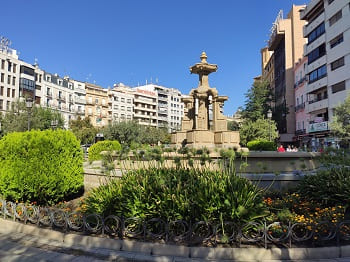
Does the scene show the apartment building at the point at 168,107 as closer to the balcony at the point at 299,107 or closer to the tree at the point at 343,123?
the balcony at the point at 299,107

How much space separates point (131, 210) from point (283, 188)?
4.41 metres

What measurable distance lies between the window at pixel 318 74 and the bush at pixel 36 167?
1519 inches

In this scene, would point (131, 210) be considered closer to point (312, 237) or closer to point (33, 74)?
point (312, 237)

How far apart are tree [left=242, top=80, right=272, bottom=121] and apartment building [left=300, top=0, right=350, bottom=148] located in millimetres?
6766

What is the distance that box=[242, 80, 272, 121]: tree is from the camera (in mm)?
43531

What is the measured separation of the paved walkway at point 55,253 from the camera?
380cm

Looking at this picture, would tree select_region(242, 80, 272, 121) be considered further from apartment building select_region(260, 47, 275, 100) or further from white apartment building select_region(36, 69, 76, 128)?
white apartment building select_region(36, 69, 76, 128)

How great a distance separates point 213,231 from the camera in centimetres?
399

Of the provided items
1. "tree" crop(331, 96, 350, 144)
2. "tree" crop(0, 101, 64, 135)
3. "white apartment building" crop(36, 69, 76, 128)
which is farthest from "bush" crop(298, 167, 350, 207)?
"white apartment building" crop(36, 69, 76, 128)

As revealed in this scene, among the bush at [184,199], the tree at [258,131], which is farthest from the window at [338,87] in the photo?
the bush at [184,199]

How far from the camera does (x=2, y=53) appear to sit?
47781mm

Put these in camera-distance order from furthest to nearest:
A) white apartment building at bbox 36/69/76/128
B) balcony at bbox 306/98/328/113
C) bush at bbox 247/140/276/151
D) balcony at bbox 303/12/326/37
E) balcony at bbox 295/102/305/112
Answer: white apartment building at bbox 36/69/76/128, balcony at bbox 295/102/305/112, balcony at bbox 303/12/326/37, balcony at bbox 306/98/328/113, bush at bbox 247/140/276/151

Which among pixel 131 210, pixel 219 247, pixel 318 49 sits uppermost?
pixel 318 49

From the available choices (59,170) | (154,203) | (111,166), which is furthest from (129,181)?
(59,170)
